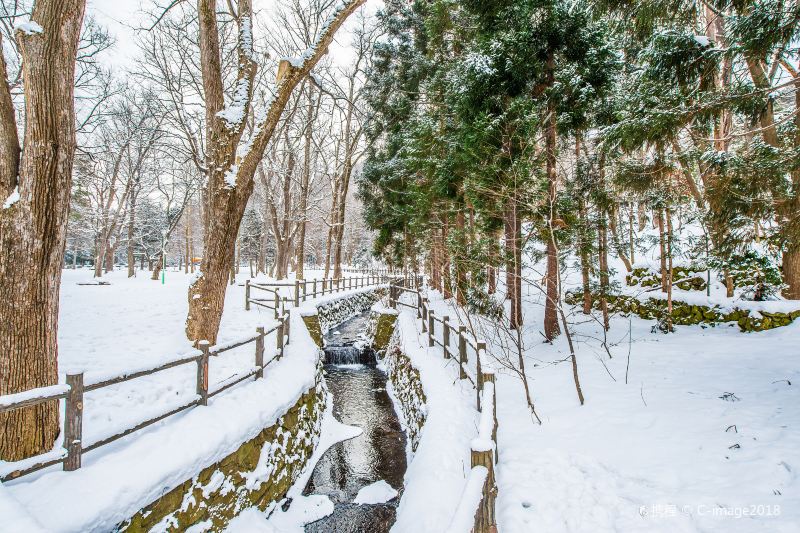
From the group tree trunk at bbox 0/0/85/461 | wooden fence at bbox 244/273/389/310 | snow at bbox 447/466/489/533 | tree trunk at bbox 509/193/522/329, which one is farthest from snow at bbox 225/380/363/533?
wooden fence at bbox 244/273/389/310

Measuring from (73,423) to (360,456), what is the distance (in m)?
4.79

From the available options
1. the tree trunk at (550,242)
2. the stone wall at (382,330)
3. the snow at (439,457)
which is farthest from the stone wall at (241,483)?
the stone wall at (382,330)

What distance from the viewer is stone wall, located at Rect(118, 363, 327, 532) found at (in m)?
3.40

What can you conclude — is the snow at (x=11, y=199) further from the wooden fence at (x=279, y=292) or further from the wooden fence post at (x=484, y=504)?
the wooden fence at (x=279, y=292)

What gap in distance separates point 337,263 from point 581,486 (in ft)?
68.2

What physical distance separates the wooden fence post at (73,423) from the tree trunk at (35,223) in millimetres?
488

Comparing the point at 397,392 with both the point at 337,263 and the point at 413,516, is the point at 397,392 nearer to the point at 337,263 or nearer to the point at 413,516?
the point at 413,516

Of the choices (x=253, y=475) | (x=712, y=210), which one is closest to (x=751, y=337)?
(x=712, y=210)

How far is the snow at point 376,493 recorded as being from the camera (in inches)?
223

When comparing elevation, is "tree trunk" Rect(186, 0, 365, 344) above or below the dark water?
above

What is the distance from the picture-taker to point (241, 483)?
4.45 metres

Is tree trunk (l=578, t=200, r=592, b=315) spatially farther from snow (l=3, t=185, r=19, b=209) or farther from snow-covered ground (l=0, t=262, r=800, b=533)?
snow (l=3, t=185, r=19, b=209)

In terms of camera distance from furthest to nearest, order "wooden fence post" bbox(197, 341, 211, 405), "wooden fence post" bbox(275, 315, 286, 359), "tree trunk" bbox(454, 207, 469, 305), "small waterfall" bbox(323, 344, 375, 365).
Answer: "small waterfall" bbox(323, 344, 375, 365), "tree trunk" bbox(454, 207, 469, 305), "wooden fence post" bbox(275, 315, 286, 359), "wooden fence post" bbox(197, 341, 211, 405)

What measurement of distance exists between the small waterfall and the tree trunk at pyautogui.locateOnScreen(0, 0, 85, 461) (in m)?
9.65
